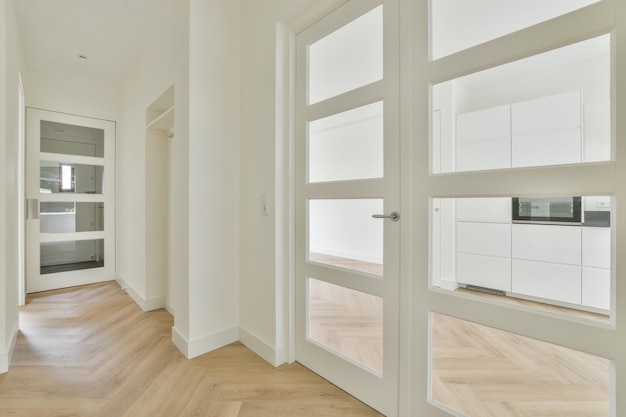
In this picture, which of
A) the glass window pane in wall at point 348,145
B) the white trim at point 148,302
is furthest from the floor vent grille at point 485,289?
the white trim at point 148,302

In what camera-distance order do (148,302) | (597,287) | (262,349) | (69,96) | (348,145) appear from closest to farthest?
(597,287)
(348,145)
(262,349)
(148,302)
(69,96)

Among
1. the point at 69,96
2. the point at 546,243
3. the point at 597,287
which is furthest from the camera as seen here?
Result: the point at 69,96

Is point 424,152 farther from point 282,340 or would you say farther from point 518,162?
point 282,340

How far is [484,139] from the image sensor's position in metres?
1.16

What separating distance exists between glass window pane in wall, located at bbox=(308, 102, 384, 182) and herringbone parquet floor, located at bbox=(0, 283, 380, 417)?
129 centimetres

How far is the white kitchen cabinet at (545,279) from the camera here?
101 centimetres

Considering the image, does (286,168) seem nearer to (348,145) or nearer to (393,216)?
(348,145)

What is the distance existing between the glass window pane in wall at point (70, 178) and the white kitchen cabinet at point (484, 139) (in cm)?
466

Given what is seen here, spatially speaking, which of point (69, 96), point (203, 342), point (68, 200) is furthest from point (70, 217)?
point (203, 342)

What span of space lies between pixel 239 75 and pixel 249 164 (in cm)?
77

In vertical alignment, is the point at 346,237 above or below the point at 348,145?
below

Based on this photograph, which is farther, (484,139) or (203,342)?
(203,342)

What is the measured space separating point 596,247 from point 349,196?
3.48ft

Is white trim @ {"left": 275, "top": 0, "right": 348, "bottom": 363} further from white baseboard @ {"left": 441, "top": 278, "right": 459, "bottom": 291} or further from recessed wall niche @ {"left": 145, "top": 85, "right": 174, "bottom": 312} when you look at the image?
recessed wall niche @ {"left": 145, "top": 85, "right": 174, "bottom": 312}
